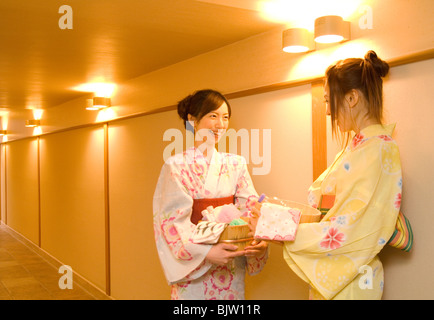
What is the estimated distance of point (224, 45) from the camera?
2932 millimetres

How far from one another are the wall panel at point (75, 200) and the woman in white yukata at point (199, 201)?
266cm

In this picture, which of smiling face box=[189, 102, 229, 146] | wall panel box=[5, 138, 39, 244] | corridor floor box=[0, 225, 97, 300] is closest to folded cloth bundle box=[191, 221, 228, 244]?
smiling face box=[189, 102, 229, 146]

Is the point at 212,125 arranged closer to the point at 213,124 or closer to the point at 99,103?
the point at 213,124

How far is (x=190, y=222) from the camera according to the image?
2180 mm

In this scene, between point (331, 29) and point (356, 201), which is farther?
point (331, 29)

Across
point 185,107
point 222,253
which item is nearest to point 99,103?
point 185,107

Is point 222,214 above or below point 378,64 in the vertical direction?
below

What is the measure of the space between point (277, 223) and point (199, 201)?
0.57 meters

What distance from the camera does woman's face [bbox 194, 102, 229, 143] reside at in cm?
227

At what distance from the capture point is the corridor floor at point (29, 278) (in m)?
4.76

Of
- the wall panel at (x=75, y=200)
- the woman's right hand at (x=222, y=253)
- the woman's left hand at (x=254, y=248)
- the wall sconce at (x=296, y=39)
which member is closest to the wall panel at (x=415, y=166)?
the wall sconce at (x=296, y=39)

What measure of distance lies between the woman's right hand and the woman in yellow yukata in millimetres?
300

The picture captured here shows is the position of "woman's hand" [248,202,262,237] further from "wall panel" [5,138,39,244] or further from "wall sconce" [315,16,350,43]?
"wall panel" [5,138,39,244]
